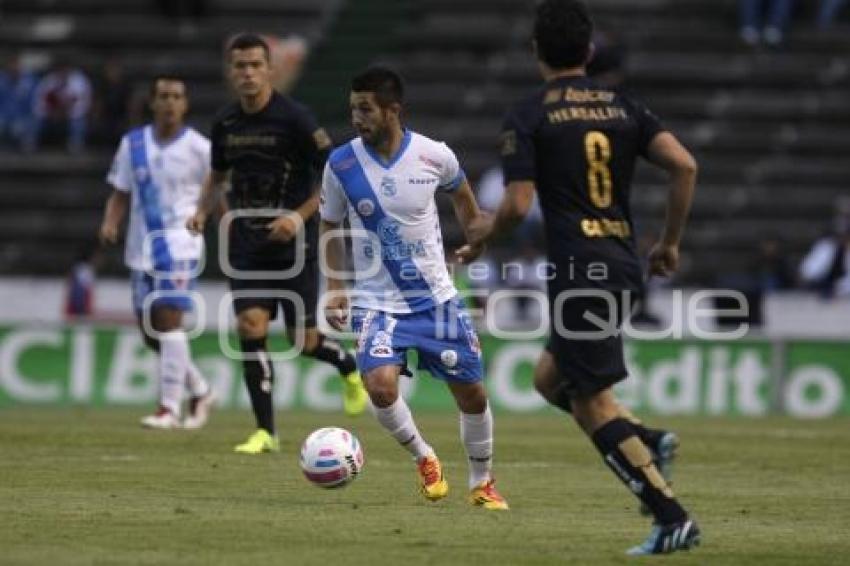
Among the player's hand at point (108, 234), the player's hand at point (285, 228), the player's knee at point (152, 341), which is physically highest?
the player's hand at point (285, 228)

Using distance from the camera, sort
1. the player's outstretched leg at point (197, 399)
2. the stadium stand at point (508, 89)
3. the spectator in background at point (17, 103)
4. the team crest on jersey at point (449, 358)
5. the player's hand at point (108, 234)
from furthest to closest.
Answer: the spectator in background at point (17, 103)
the stadium stand at point (508, 89)
the player's outstretched leg at point (197, 399)
the player's hand at point (108, 234)
the team crest on jersey at point (449, 358)

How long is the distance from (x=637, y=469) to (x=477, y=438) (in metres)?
2.32

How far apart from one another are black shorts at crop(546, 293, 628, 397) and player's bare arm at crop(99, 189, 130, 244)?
8.15 metres

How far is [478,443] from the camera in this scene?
39.5 ft

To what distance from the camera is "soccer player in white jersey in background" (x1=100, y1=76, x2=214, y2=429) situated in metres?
17.9

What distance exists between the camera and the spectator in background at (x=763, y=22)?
32.3 m

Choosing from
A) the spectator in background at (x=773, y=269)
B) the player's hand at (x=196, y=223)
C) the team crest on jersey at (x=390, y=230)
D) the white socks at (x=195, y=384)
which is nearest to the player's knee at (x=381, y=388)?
the team crest on jersey at (x=390, y=230)

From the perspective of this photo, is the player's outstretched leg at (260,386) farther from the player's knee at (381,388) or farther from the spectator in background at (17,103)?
the spectator in background at (17,103)

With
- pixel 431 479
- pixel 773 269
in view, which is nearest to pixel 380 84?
pixel 431 479

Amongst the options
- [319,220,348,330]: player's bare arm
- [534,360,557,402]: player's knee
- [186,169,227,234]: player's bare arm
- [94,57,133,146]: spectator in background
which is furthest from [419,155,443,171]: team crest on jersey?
[94,57,133,146]: spectator in background

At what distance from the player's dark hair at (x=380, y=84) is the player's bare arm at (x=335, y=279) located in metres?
0.81

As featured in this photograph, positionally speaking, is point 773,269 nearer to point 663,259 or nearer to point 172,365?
point 172,365

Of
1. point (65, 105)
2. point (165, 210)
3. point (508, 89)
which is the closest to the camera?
point (165, 210)

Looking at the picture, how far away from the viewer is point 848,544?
10664 mm
